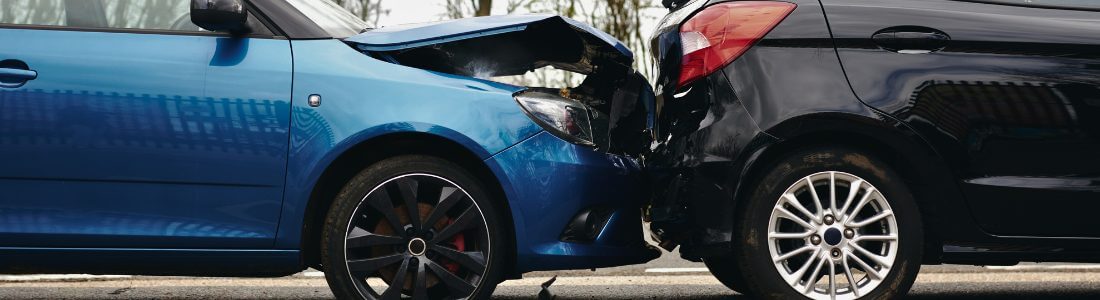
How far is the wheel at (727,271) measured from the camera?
17.1ft

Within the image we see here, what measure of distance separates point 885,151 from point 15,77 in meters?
2.85

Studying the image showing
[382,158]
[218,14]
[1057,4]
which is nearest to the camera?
[218,14]

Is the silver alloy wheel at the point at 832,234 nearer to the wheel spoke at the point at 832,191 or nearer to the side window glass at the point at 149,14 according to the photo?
the wheel spoke at the point at 832,191

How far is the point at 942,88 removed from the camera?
4.26m

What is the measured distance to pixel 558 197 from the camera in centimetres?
429

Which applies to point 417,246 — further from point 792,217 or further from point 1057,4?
point 1057,4

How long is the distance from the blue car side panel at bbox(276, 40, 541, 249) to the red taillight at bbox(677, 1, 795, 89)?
0.59 meters

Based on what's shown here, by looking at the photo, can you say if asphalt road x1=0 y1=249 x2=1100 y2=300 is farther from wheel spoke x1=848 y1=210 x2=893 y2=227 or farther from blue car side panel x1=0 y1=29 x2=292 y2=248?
A: blue car side panel x1=0 y1=29 x2=292 y2=248

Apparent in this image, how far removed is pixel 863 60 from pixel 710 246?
792 mm

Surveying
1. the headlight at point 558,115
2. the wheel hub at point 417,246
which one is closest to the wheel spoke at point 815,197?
the headlight at point 558,115

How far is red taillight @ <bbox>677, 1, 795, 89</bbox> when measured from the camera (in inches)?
169

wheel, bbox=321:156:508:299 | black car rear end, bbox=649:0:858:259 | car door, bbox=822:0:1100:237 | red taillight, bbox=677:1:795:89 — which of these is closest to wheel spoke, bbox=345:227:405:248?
wheel, bbox=321:156:508:299

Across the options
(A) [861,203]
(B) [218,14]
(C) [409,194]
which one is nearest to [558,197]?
(C) [409,194]

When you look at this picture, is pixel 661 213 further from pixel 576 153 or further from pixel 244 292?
pixel 244 292
